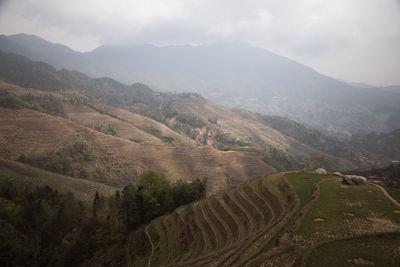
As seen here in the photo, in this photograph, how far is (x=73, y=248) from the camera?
1463 inches

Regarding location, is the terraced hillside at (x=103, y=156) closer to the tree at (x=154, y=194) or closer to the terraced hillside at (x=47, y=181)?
the terraced hillside at (x=47, y=181)

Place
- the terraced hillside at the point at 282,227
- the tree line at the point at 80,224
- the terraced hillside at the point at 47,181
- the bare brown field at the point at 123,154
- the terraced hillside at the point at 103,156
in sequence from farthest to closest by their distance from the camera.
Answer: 1. the bare brown field at the point at 123,154
2. the terraced hillside at the point at 103,156
3. the terraced hillside at the point at 47,181
4. the tree line at the point at 80,224
5. the terraced hillside at the point at 282,227

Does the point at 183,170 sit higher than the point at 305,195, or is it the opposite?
the point at 305,195

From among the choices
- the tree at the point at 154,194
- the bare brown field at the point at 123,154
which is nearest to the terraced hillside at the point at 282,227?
the tree at the point at 154,194

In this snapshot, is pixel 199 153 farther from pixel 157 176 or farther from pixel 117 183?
pixel 157 176

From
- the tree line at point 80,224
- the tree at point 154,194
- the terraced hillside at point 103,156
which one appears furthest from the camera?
the terraced hillside at point 103,156

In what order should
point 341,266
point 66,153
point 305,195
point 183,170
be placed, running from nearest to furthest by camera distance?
1. point 341,266
2. point 305,195
3. point 66,153
4. point 183,170

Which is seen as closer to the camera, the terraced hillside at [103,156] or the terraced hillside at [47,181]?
the terraced hillside at [47,181]

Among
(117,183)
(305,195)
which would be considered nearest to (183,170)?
(117,183)

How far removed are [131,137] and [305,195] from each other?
138 m

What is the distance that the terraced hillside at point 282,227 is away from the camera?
651 inches

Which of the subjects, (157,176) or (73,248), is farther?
(157,176)

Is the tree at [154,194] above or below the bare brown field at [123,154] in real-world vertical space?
above

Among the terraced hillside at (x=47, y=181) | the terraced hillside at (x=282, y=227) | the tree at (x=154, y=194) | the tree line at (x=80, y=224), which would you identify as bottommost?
the terraced hillside at (x=47, y=181)
